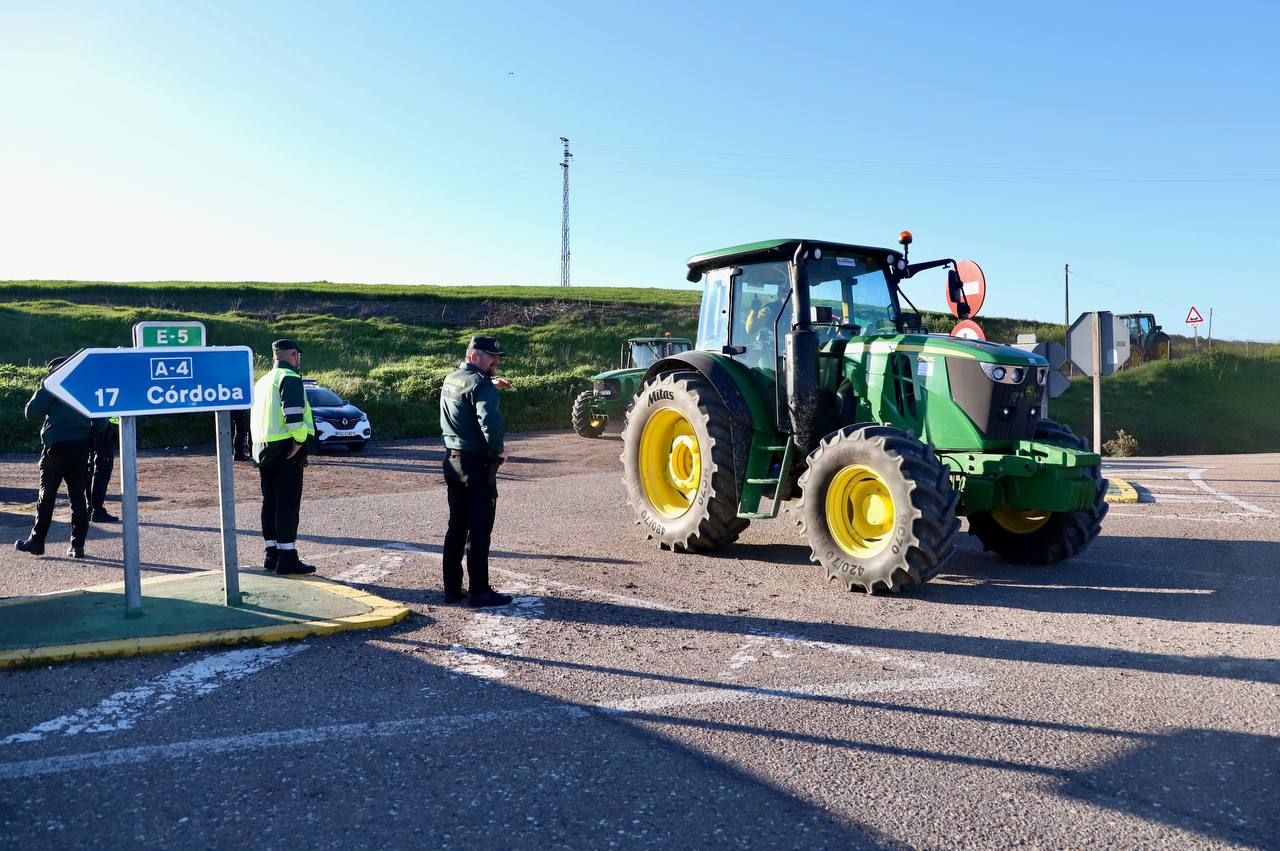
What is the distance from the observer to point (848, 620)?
20.7ft

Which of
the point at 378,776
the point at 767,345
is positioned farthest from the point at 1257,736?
the point at 767,345

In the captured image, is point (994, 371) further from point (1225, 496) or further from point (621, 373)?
point (621, 373)

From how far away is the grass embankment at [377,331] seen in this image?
2475 centimetres

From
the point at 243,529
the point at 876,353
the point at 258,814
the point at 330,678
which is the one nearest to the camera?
the point at 258,814

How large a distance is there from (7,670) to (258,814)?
263cm

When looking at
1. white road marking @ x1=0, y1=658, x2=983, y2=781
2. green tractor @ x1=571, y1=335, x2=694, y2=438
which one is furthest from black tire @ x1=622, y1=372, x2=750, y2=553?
green tractor @ x1=571, y1=335, x2=694, y2=438

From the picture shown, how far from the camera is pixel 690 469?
9.30 m

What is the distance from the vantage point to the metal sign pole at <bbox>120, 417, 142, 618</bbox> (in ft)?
19.7

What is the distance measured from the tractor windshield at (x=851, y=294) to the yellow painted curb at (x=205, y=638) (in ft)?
13.8

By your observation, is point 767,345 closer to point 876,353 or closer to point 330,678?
point 876,353

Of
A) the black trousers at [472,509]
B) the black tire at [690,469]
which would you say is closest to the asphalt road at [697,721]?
the black trousers at [472,509]

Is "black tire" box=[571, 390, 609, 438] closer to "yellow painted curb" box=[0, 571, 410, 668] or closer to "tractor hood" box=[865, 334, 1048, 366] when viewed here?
"tractor hood" box=[865, 334, 1048, 366]

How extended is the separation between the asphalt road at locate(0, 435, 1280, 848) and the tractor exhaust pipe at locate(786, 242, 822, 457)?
1168 millimetres

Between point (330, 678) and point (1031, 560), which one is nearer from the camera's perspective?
point (330, 678)
